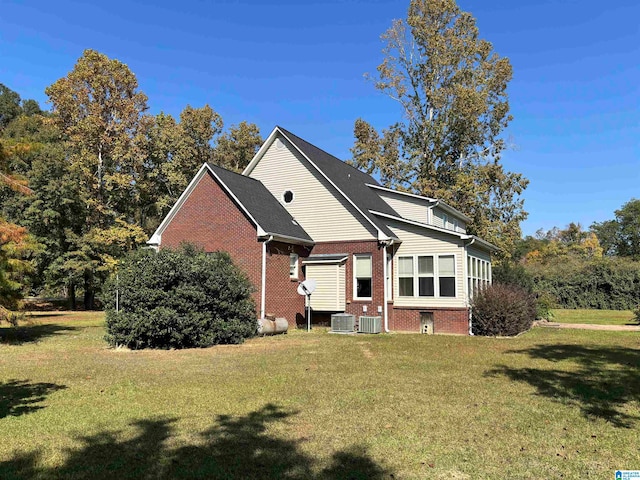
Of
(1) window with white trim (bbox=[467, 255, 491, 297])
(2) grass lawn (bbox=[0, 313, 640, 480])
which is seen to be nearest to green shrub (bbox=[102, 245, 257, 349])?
(2) grass lawn (bbox=[0, 313, 640, 480])

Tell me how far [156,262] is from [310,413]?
907 cm

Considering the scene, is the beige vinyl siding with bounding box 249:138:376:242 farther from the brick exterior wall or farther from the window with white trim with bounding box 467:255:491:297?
the window with white trim with bounding box 467:255:491:297

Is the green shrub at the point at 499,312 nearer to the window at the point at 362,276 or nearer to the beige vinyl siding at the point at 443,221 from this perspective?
the window at the point at 362,276

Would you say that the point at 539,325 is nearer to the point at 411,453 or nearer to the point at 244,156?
the point at 411,453

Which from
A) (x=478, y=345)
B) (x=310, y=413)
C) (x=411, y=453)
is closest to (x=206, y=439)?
(x=310, y=413)

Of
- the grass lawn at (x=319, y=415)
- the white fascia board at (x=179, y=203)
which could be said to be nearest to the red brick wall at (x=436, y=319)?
the grass lawn at (x=319, y=415)

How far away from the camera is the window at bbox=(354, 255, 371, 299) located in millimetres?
18891

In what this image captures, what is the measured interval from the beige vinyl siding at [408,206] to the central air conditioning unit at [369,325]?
6.70m

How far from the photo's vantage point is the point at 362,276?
19.0 meters

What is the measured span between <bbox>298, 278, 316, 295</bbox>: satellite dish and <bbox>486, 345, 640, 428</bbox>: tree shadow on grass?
7885 mm

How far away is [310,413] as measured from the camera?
21.4 feet

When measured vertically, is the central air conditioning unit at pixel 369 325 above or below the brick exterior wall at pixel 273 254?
below

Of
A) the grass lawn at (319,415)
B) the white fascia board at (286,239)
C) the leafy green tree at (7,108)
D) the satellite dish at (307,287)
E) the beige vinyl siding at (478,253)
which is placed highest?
the leafy green tree at (7,108)

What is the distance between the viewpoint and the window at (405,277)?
1923 centimetres
